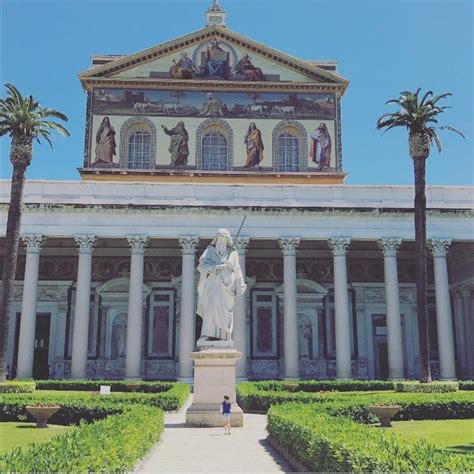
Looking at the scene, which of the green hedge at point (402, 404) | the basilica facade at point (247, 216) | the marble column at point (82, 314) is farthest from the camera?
the basilica facade at point (247, 216)

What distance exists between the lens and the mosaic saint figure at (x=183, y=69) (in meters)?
40.2

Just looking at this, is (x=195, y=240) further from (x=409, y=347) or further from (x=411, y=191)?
(x=409, y=347)

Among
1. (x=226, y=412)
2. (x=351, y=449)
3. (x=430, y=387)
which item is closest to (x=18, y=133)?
(x=226, y=412)

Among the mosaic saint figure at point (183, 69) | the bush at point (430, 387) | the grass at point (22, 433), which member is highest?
the mosaic saint figure at point (183, 69)

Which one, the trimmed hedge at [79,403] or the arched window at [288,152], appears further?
the arched window at [288,152]

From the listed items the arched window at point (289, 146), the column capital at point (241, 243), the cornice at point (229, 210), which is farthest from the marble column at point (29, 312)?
the arched window at point (289, 146)

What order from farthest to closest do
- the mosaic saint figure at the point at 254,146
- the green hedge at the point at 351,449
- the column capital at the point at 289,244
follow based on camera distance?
the mosaic saint figure at the point at 254,146 → the column capital at the point at 289,244 → the green hedge at the point at 351,449

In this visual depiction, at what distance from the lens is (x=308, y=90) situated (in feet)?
134

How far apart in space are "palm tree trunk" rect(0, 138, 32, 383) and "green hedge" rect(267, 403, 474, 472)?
17.2 meters

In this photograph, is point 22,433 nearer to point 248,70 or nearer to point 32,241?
point 32,241

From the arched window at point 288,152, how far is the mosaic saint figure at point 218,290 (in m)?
24.1

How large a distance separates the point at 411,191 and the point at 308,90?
11.2 m

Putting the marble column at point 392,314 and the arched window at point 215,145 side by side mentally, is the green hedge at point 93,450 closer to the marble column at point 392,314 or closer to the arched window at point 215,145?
the marble column at point 392,314

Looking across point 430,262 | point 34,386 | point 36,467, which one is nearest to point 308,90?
point 430,262
